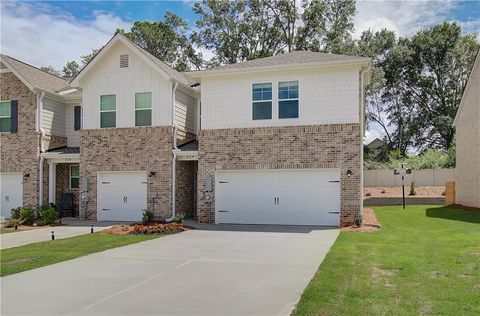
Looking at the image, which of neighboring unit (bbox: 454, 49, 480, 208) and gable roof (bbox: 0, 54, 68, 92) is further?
neighboring unit (bbox: 454, 49, 480, 208)

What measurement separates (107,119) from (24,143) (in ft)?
14.4

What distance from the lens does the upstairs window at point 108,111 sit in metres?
18.8

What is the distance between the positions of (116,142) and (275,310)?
14211 mm

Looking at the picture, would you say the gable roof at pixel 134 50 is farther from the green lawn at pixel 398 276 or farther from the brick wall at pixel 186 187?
the green lawn at pixel 398 276

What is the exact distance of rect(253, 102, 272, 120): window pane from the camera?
16.7 meters

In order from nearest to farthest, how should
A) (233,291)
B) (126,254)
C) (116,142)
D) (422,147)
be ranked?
1. (233,291)
2. (126,254)
3. (116,142)
4. (422,147)

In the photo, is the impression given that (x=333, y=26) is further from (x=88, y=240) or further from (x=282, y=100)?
(x=88, y=240)

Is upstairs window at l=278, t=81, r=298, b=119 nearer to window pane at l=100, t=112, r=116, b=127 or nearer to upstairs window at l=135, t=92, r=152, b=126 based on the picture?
upstairs window at l=135, t=92, r=152, b=126

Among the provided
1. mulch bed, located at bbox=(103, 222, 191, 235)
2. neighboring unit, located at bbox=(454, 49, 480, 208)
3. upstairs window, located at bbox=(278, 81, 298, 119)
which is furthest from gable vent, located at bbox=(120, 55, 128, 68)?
neighboring unit, located at bbox=(454, 49, 480, 208)

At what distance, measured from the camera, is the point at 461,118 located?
23.8 metres

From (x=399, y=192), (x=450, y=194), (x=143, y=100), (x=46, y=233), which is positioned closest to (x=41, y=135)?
(x=143, y=100)

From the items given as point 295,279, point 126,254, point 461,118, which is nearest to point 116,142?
point 126,254

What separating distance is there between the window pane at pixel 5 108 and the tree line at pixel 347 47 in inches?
542

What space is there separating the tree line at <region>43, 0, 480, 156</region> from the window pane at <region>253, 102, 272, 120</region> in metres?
20.4
